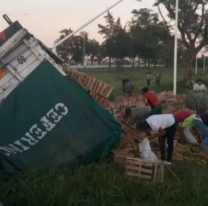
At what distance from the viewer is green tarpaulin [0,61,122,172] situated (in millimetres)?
7871

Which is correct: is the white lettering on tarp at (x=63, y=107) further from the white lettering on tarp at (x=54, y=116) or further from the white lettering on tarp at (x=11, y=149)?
the white lettering on tarp at (x=11, y=149)

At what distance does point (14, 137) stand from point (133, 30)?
29586 millimetres

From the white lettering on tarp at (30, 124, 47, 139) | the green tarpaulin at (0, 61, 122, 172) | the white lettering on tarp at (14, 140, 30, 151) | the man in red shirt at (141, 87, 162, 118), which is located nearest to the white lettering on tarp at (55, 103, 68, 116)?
the green tarpaulin at (0, 61, 122, 172)

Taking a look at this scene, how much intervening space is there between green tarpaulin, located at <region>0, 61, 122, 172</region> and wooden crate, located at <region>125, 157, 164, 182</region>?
0.92m

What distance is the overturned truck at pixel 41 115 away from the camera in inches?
311

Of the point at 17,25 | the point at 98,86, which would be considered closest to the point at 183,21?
the point at 98,86

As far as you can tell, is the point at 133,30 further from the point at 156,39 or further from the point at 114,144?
the point at 114,144

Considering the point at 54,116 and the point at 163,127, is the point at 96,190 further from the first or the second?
the point at 163,127

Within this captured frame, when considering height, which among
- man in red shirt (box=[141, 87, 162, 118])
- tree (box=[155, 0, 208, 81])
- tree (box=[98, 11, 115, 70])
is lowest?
tree (box=[98, 11, 115, 70])

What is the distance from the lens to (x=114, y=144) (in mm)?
8773

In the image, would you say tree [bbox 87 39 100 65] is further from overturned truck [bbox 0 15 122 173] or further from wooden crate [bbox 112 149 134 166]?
overturned truck [bbox 0 15 122 173]

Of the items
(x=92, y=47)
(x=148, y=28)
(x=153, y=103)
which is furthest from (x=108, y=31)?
(x=153, y=103)

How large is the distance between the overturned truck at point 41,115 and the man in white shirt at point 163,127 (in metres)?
0.68

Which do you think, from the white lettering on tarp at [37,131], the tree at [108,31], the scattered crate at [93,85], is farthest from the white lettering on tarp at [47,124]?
the tree at [108,31]
